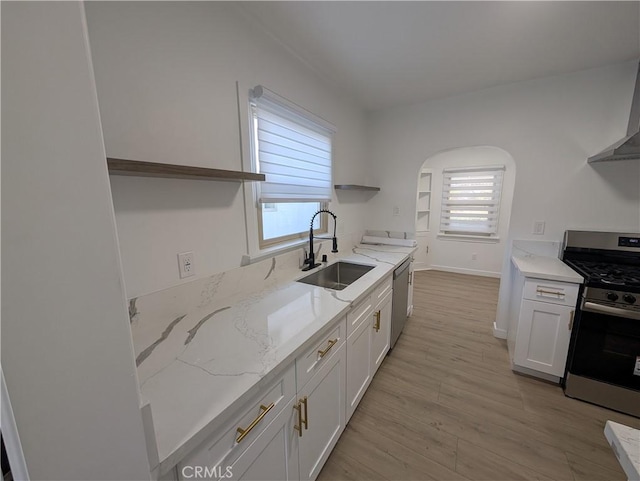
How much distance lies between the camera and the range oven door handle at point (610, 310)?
60.8 inches

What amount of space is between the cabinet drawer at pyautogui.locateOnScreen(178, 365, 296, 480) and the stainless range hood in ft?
7.97

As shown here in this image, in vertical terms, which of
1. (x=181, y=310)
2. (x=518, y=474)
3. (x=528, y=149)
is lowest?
(x=518, y=474)

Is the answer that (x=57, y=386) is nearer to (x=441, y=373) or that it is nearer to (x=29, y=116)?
(x=29, y=116)

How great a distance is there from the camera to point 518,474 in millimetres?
1305

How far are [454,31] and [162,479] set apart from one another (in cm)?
245

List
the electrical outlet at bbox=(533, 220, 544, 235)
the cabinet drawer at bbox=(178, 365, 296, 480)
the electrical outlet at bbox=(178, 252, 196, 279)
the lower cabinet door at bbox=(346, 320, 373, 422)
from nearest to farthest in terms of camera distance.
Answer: the cabinet drawer at bbox=(178, 365, 296, 480), the electrical outlet at bbox=(178, 252, 196, 279), the lower cabinet door at bbox=(346, 320, 373, 422), the electrical outlet at bbox=(533, 220, 544, 235)

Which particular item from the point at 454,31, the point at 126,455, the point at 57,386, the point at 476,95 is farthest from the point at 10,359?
the point at 476,95

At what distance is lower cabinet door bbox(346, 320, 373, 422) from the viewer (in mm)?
1462

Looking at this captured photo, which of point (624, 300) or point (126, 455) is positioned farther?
point (624, 300)

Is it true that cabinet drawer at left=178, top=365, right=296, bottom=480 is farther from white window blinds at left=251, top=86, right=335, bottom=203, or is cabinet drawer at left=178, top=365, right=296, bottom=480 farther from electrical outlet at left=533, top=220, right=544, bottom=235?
electrical outlet at left=533, top=220, right=544, bottom=235

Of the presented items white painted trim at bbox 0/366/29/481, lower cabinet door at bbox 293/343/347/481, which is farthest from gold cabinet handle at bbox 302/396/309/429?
white painted trim at bbox 0/366/29/481

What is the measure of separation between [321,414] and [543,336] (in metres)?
1.86

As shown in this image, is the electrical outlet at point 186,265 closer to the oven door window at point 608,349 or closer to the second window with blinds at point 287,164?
the second window with blinds at point 287,164

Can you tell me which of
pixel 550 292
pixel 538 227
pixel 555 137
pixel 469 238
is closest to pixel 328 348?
pixel 550 292
